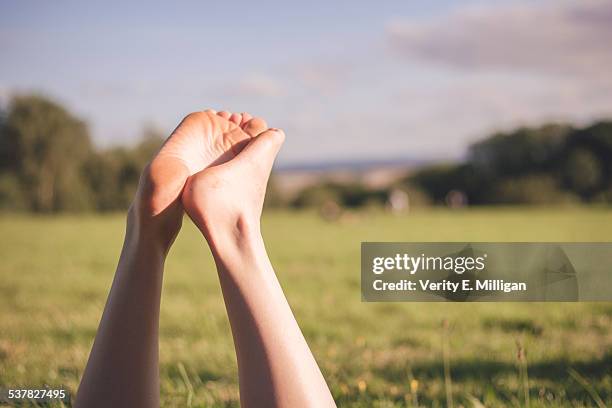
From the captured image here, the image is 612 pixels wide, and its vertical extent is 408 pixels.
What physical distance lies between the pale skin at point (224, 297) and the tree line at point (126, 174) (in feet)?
51.3

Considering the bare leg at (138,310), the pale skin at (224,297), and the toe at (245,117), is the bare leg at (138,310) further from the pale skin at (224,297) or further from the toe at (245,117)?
the toe at (245,117)

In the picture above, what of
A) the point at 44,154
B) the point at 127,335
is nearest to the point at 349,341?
the point at 127,335

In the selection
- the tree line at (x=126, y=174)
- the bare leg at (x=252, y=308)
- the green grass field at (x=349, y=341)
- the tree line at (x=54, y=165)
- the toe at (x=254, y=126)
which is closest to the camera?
→ the bare leg at (x=252, y=308)

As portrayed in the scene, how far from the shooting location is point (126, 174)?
67.4 feet

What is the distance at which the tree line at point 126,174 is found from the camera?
1716cm

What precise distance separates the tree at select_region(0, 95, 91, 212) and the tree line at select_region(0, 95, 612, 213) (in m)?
0.03

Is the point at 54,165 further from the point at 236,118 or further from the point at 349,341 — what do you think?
the point at 236,118

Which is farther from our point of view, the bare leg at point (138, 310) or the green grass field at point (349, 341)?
the green grass field at point (349, 341)

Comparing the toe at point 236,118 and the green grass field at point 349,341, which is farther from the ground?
the toe at point 236,118

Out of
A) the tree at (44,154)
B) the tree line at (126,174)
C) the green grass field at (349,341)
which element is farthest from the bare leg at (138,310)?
the tree at (44,154)

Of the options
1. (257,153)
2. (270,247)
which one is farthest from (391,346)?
(270,247)

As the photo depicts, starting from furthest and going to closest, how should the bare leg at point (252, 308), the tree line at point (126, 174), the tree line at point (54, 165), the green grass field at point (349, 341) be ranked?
the tree line at point (54, 165) < the tree line at point (126, 174) < the green grass field at point (349, 341) < the bare leg at point (252, 308)

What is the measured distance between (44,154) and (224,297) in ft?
70.7

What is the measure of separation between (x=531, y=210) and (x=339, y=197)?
731 cm
